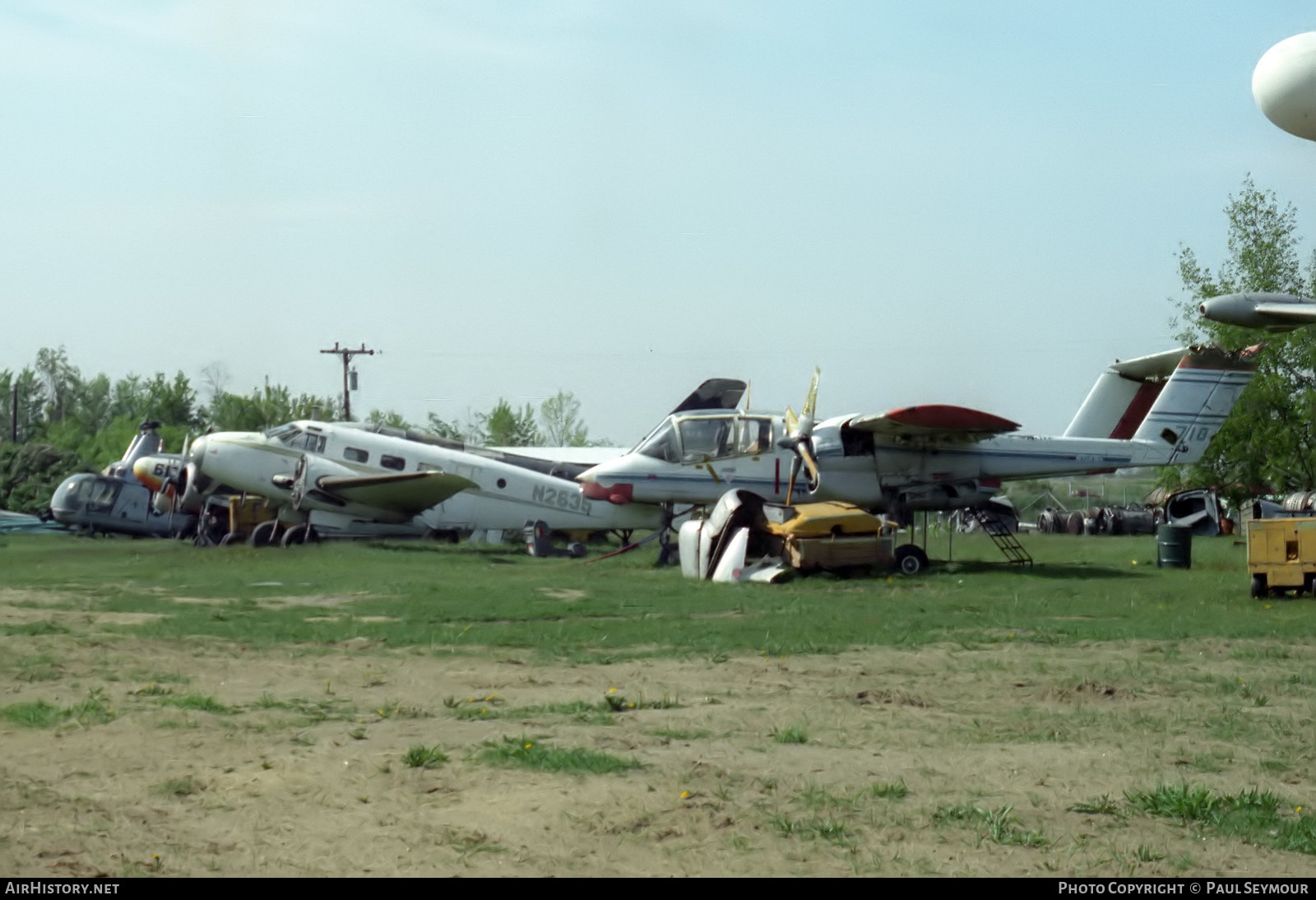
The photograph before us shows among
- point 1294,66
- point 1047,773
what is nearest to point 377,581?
point 1047,773

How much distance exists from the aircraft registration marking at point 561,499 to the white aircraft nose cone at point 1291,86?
22.2 meters

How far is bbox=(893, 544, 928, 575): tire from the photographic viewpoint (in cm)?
2038

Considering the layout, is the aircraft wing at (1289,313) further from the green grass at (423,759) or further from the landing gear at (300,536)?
the landing gear at (300,536)

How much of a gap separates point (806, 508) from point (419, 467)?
1190 centimetres

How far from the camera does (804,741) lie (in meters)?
7.16

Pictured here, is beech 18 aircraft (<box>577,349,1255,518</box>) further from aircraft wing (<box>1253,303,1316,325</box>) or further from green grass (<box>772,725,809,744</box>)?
green grass (<box>772,725,809,744</box>)

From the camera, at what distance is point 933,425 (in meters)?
21.0

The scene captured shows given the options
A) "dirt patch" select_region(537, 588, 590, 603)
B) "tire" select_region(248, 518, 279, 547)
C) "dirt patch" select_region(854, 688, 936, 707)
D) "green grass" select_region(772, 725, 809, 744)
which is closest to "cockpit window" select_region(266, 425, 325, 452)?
"tire" select_region(248, 518, 279, 547)

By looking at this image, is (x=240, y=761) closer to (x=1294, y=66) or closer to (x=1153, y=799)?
(x=1153, y=799)

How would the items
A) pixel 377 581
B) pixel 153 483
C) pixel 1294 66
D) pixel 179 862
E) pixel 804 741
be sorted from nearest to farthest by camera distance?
pixel 179 862
pixel 1294 66
pixel 804 741
pixel 377 581
pixel 153 483

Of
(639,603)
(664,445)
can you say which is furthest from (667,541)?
(639,603)

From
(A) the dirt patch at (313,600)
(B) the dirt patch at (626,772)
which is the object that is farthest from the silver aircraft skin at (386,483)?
(B) the dirt patch at (626,772)

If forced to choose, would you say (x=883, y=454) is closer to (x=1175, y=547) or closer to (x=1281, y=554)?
(x=1175, y=547)

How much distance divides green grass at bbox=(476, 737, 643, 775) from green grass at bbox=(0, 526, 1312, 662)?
3.80 m
